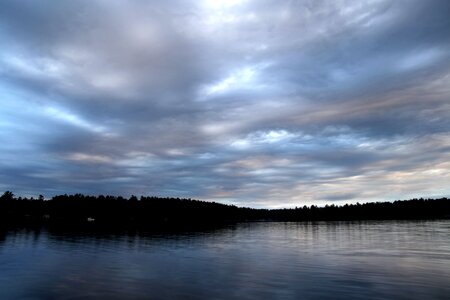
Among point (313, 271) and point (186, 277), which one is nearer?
point (186, 277)

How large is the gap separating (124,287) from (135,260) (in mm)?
21378

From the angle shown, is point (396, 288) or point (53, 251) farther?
point (53, 251)

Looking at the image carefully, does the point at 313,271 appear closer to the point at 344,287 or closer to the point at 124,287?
the point at 344,287

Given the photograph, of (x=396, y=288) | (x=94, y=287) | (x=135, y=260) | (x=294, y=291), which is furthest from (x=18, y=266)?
(x=396, y=288)

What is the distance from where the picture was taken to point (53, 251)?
2557 inches

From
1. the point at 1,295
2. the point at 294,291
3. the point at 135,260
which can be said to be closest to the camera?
the point at 1,295

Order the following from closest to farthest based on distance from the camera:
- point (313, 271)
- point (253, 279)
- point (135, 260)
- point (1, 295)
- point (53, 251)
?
point (1, 295)
point (253, 279)
point (313, 271)
point (135, 260)
point (53, 251)

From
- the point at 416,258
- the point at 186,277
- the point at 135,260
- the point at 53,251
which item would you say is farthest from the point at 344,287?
the point at 53,251

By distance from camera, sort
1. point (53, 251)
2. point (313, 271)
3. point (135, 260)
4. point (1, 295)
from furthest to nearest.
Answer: point (53, 251)
point (135, 260)
point (313, 271)
point (1, 295)

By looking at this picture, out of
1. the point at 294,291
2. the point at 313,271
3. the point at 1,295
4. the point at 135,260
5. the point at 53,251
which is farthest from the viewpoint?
the point at 53,251

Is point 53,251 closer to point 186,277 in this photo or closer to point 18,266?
point 18,266

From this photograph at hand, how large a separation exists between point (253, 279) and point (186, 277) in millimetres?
7606

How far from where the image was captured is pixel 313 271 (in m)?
44.2

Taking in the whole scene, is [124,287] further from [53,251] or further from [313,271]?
[53,251]
